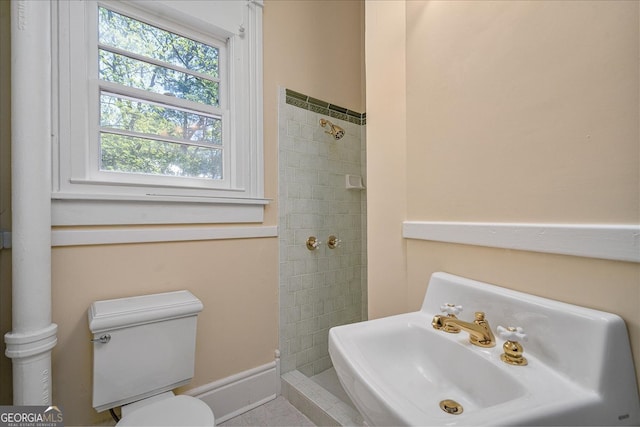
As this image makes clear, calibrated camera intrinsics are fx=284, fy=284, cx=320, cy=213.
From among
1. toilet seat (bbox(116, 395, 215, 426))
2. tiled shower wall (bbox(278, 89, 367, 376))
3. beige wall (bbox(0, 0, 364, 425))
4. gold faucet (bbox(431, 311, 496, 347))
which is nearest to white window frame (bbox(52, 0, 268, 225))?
beige wall (bbox(0, 0, 364, 425))

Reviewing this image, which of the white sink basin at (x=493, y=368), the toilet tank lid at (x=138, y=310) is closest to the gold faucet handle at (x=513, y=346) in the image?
the white sink basin at (x=493, y=368)

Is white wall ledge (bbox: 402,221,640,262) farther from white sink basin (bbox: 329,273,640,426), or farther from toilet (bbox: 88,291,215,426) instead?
toilet (bbox: 88,291,215,426)

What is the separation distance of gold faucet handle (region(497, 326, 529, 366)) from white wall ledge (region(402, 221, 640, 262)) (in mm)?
211

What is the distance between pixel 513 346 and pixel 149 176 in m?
1.52

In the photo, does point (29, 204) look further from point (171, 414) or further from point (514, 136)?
point (514, 136)

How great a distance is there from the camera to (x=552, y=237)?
0.66 meters

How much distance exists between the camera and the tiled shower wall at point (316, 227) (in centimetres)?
179

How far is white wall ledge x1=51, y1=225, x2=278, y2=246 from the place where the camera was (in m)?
1.13

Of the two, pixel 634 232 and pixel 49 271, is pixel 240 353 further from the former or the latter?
pixel 634 232

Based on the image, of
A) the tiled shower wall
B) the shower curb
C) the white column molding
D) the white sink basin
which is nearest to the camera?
the white sink basin

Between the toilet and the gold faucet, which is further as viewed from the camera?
the toilet

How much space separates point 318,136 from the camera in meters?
1.98

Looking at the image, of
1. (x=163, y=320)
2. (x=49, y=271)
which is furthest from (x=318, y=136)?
(x=49, y=271)

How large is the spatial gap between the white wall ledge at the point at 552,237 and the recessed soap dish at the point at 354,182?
1212 millimetres
